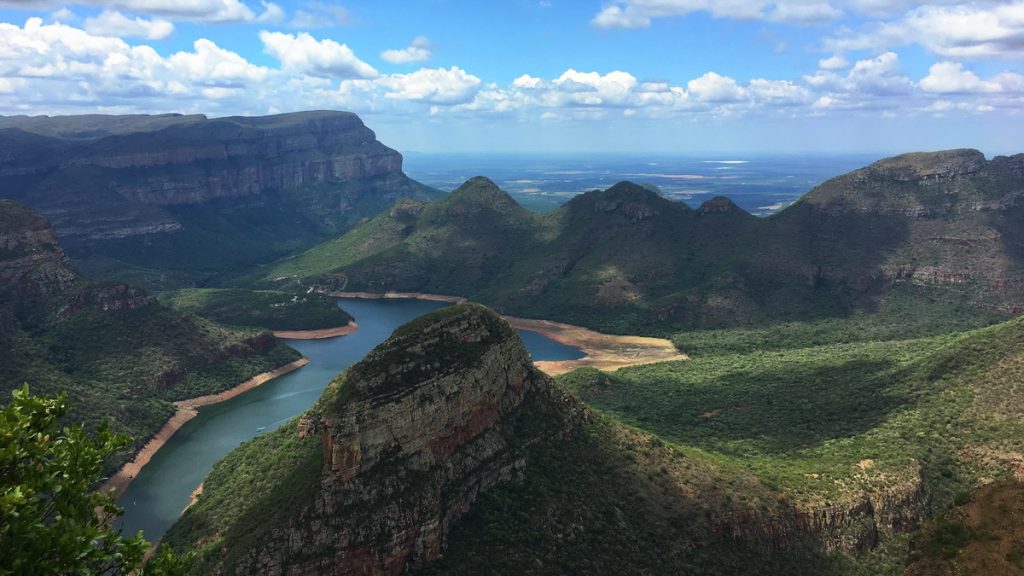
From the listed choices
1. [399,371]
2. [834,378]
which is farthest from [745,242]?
[399,371]

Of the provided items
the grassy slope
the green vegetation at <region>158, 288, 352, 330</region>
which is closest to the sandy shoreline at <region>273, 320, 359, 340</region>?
the green vegetation at <region>158, 288, 352, 330</region>

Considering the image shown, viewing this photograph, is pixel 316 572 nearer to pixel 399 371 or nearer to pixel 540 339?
pixel 399 371

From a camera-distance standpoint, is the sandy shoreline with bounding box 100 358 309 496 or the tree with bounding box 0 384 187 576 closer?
the tree with bounding box 0 384 187 576

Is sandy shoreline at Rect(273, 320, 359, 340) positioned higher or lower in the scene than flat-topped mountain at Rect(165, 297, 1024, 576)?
lower

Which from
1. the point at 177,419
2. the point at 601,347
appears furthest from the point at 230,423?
the point at 601,347

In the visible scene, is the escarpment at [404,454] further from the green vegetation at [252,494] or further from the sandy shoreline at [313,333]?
the sandy shoreline at [313,333]

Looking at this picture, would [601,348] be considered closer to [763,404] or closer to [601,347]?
[601,347]

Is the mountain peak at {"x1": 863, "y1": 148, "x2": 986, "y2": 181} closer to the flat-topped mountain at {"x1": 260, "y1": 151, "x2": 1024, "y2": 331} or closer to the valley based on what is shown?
the flat-topped mountain at {"x1": 260, "y1": 151, "x2": 1024, "y2": 331}
